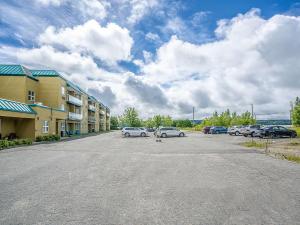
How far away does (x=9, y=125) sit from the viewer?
24.6 m

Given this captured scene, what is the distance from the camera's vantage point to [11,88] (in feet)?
91.9

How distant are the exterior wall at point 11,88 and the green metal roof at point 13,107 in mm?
4355

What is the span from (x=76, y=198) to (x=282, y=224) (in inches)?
177

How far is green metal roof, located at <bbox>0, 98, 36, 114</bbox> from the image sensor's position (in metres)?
20.1


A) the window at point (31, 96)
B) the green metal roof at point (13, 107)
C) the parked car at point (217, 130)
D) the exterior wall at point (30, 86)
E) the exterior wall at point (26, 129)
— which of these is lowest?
the parked car at point (217, 130)

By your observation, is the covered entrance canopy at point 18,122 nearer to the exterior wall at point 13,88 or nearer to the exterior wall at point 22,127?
the exterior wall at point 22,127

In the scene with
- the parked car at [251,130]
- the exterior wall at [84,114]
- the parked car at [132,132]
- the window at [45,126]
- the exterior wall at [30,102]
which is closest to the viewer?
the exterior wall at [30,102]

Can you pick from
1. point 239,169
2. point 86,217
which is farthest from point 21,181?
point 239,169

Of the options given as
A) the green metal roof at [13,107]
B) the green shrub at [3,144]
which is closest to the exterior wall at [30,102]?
the green metal roof at [13,107]

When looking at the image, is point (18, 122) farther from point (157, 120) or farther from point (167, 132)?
point (157, 120)

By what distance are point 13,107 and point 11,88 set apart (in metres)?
8.19

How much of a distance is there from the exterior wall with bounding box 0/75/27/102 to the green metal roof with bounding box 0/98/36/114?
4.35 meters

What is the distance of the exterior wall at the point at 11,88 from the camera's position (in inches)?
1101

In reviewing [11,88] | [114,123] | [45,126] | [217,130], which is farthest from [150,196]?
[114,123]
